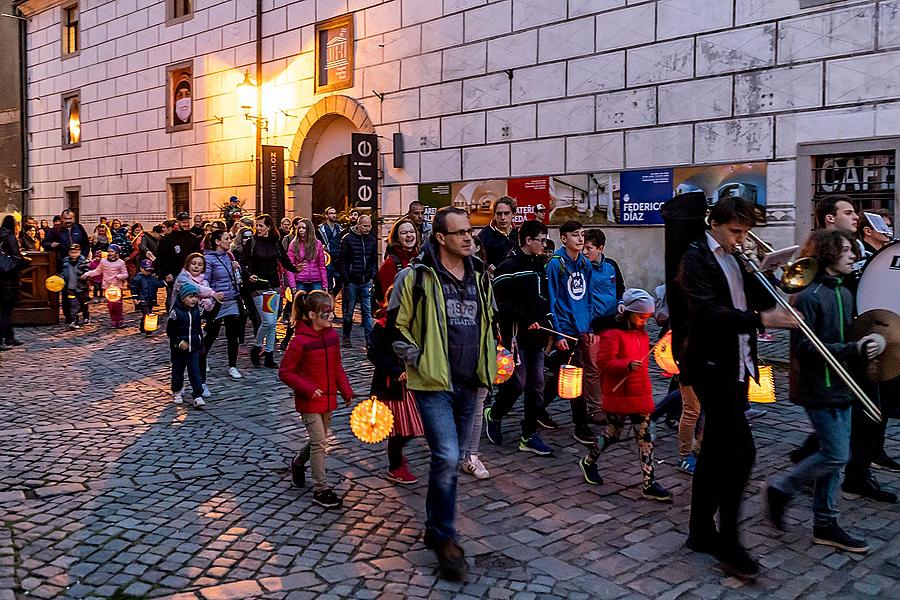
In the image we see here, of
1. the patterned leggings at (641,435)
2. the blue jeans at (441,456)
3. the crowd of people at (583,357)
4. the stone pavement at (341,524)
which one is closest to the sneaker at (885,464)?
the crowd of people at (583,357)

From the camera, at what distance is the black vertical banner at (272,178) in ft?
69.6

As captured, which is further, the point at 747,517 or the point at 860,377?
the point at 747,517

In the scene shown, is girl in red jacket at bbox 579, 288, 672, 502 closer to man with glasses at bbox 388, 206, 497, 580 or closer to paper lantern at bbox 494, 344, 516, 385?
paper lantern at bbox 494, 344, 516, 385

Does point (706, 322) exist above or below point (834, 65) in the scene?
below

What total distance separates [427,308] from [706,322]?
56.1 inches

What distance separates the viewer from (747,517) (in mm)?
5121

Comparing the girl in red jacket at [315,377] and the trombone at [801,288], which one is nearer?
the trombone at [801,288]

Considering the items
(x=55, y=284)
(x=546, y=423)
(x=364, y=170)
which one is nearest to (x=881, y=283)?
(x=546, y=423)

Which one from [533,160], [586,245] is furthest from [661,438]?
[533,160]

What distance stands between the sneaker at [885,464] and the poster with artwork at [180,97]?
21.4 metres

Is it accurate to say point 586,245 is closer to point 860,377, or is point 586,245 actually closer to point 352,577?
point 860,377

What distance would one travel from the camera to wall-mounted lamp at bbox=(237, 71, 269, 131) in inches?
847

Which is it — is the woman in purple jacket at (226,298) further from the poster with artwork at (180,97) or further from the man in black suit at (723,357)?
the poster with artwork at (180,97)

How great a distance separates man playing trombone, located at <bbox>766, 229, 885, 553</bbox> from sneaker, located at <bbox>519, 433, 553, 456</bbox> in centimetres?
208
